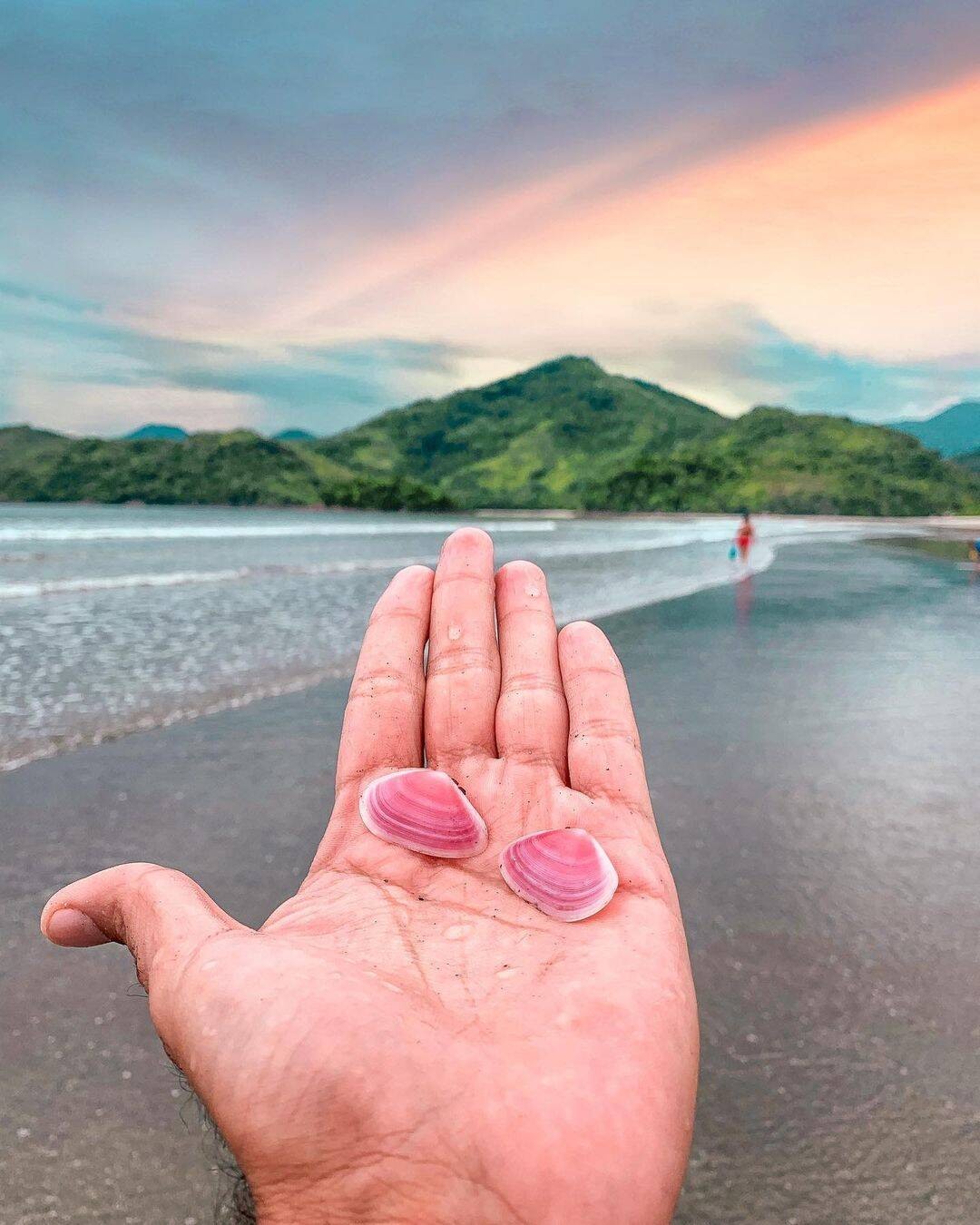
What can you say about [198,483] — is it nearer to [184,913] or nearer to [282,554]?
[282,554]

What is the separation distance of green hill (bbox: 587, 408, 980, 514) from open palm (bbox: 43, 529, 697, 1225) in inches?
5660

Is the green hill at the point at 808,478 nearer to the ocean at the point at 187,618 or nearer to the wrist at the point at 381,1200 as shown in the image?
the ocean at the point at 187,618

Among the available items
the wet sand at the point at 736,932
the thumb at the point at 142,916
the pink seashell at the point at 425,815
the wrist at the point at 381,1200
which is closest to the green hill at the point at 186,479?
the wet sand at the point at 736,932

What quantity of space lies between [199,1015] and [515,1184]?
82cm

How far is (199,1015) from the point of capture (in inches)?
74.4

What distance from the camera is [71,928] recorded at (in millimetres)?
2414

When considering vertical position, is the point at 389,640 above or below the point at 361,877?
above

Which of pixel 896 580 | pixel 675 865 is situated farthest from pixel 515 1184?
pixel 896 580

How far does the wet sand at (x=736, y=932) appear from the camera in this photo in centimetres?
225

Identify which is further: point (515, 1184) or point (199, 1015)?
point (199, 1015)

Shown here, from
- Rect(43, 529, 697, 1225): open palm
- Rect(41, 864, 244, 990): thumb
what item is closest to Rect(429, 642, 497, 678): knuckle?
Rect(43, 529, 697, 1225): open palm

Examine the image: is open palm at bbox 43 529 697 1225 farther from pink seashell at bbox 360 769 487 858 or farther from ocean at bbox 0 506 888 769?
ocean at bbox 0 506 888 769

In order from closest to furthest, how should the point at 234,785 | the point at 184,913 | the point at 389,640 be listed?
the point at 184,913
the point at 389,640
the point at 234,785

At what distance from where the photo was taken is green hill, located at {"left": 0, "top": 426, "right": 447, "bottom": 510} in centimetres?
15425
